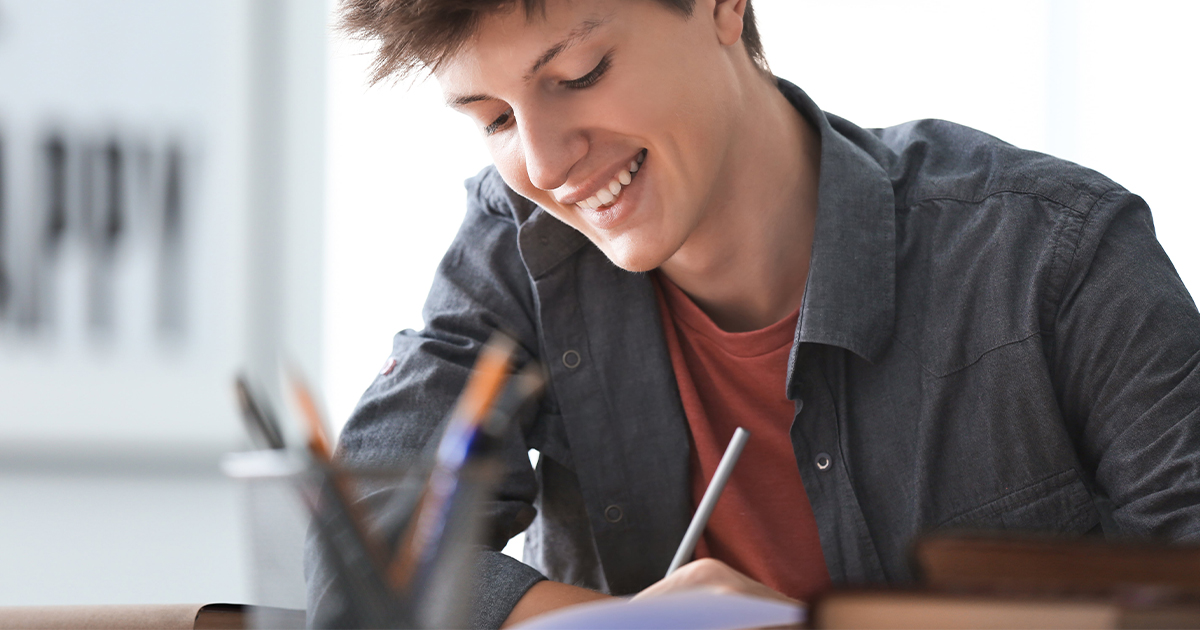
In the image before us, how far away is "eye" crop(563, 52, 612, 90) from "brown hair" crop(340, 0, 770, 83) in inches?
2.9

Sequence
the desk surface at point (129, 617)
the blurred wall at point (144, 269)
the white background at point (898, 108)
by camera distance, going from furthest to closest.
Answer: the white background at point (898, 108) → the blurred wall at point (144, 269) → the desk surface at point (129, 617)

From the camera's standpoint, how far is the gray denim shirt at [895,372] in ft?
3.01

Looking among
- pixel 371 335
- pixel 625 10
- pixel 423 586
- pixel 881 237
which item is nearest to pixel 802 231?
pixel 881 237

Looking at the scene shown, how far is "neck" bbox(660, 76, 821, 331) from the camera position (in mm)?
1117

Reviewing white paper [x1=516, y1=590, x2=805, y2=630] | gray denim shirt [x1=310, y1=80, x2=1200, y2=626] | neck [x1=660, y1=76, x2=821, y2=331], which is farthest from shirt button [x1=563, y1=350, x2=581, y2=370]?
white paper [x1=516, y1=590, x2=805, y2=630]

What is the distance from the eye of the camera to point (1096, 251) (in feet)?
3.16

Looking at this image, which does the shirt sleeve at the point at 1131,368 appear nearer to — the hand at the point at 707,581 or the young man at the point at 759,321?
the young man at the point at 759,321

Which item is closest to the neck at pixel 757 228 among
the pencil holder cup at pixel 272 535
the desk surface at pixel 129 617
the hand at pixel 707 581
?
the hand at pixel 707 581

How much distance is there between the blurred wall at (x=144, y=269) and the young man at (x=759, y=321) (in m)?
1.13

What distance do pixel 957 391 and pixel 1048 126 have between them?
167 cm

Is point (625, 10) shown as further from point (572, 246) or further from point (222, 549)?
point (222, 549)

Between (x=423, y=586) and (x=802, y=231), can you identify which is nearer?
(x=423, y=586)

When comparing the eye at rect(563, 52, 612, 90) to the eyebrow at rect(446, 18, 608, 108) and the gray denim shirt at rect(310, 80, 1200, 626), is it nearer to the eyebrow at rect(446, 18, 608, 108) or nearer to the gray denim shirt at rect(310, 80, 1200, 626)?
the eyebrow at rect(446, 18, 608, 108)

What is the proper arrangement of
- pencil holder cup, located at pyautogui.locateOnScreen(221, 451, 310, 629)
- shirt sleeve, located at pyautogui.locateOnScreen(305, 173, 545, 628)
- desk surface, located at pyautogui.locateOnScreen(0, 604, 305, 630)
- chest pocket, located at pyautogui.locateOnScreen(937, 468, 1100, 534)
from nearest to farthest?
1. pencil holder cup, located at pyautogui.locateOnScreen(221, 451, 310, 629)
2. desk surface, located at pyautogui.locateOnScreen(0, 604, 305, 630)
3. shirt sleeve, located at pyautogui.locateOnScreen(305, 173, 545, 628)
4. chest pocket, located at pyautogui.locateOnScreen(937, 468, 1100, 534)
